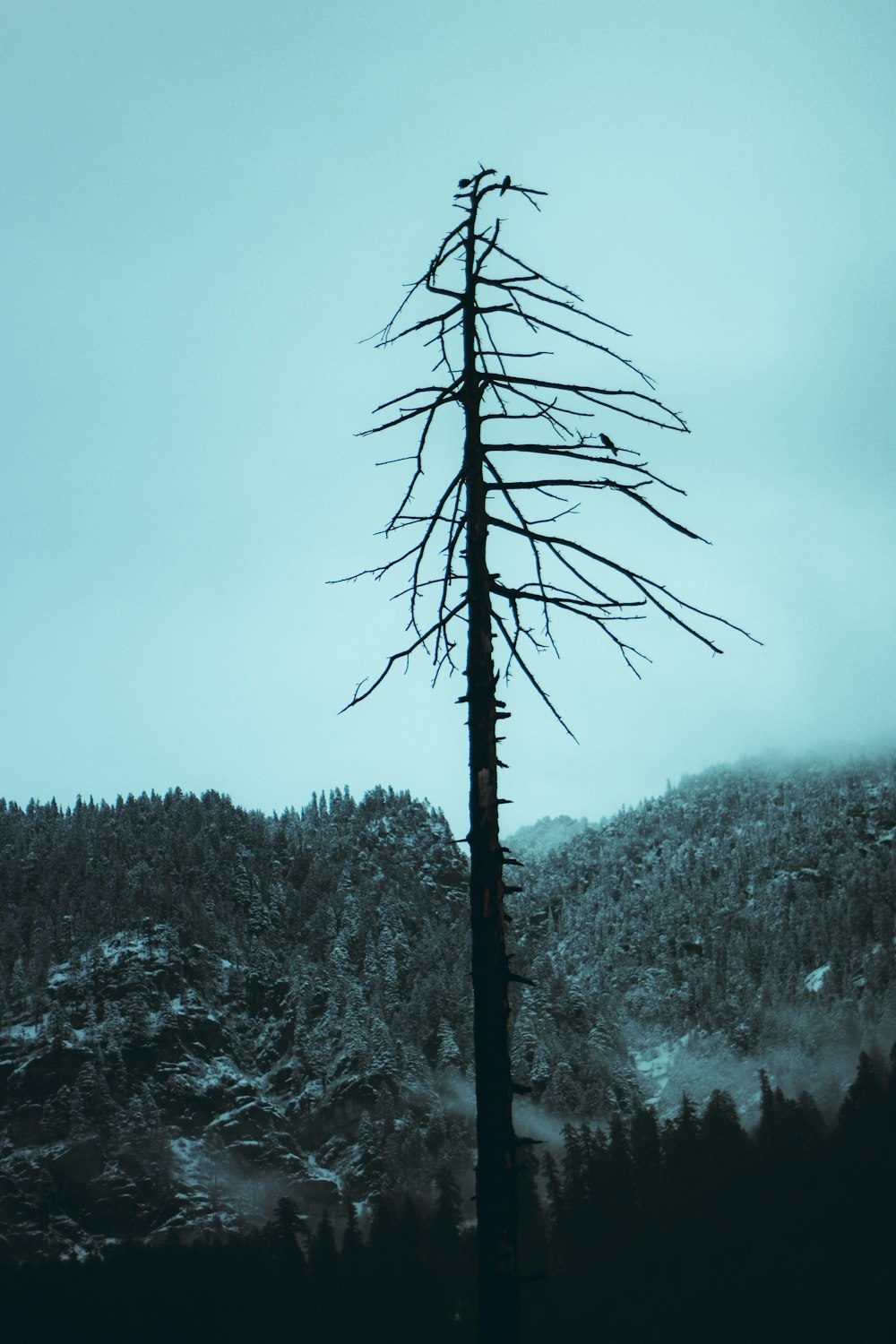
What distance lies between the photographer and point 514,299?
8.80 m

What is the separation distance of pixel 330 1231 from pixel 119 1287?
99.9ft

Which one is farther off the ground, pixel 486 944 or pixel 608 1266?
pixel 486 944

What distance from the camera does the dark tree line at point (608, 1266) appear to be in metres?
142

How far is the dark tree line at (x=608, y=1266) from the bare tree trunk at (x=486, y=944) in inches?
5596

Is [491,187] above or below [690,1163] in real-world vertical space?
above

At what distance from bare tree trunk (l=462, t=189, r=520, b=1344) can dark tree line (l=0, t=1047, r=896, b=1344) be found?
142147 millimetres

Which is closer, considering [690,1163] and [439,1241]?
Result: [439,1241]

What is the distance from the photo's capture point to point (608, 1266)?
6058 inches

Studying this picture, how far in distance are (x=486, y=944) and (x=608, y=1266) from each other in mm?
164497

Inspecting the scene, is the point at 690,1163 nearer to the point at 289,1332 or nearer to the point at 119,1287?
the point at 289,1332

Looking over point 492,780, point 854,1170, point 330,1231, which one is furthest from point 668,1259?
point 492,780

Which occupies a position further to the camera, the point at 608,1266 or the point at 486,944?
the point at 608,1266

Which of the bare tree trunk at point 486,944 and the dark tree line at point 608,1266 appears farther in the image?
the dark tree line at point 608,1266

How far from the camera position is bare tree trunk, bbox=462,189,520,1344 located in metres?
7.15
